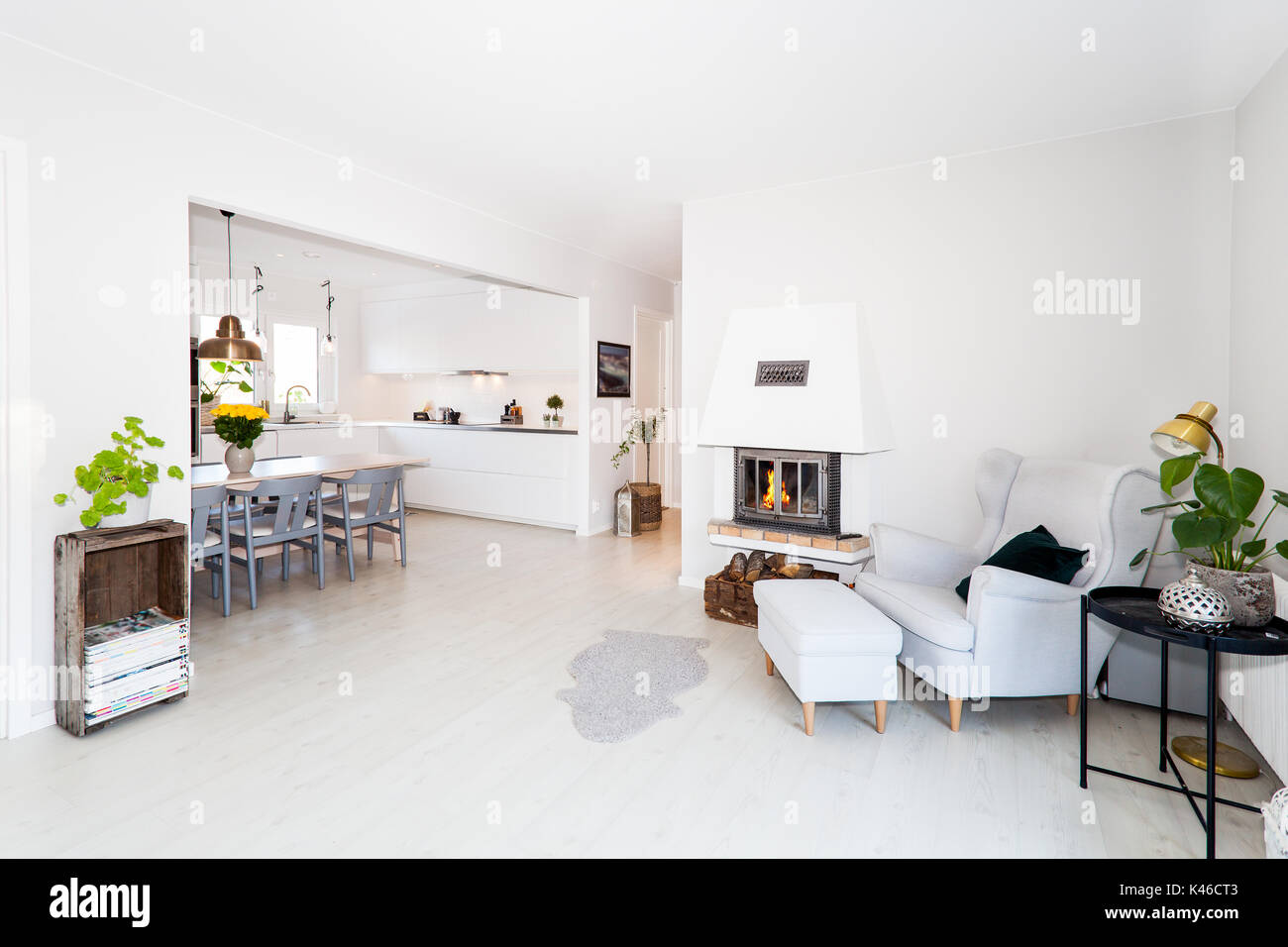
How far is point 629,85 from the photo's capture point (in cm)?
292

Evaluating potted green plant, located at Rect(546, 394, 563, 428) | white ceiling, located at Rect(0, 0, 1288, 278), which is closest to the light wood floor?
white ceiling, located at Rect(0, 0, 1288, 278)

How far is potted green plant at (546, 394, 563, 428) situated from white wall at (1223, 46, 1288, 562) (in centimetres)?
530

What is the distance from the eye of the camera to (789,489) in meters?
4.02

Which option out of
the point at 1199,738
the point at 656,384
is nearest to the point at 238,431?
the point at 656,384

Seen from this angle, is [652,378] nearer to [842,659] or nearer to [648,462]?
[648,462]

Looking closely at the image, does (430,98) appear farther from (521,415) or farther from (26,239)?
(521,415)

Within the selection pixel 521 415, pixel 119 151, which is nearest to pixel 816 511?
pixel 119 151

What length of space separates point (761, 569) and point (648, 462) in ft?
11.3

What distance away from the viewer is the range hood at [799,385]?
3.72 metres

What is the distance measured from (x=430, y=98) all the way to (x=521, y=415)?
15.4 feet

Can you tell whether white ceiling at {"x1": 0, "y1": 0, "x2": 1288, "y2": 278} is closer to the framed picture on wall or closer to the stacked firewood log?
the stacked firewood log

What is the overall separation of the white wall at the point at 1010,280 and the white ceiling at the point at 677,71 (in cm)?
19

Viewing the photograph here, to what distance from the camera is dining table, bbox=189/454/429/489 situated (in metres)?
4.15

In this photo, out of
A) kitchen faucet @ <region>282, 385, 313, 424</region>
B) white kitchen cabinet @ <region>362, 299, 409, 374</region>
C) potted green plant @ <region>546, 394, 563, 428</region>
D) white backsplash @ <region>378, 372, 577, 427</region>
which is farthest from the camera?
white kitchen cabinet @ <region>362, 299, 409, 374</region>
